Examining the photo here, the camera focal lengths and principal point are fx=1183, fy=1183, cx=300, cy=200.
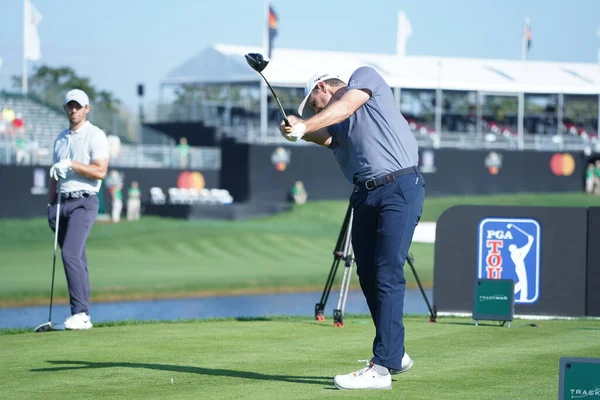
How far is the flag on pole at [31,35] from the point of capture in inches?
1837

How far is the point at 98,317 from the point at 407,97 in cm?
3905

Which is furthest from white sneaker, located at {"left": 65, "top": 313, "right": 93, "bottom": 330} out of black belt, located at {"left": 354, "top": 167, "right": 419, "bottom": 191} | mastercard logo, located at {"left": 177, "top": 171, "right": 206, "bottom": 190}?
mastercard logo, located at {"left": 177, "top": 171, "right": 206, "bottom": 190}

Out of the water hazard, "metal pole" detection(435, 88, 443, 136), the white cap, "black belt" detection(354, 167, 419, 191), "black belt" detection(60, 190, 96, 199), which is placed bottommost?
the water hazard

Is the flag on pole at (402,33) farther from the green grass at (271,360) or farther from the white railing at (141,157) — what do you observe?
the green grass at (271,360)

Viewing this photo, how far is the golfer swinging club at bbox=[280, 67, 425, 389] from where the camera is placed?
6.59m

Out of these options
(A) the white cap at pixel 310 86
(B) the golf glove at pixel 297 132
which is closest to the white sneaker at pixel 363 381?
(B) the golf glove at pixel 297 132

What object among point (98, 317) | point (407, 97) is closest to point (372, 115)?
point (98, 317)

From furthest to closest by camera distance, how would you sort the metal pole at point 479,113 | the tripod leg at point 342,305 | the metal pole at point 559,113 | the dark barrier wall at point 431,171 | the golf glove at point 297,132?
the metal pole at point 559,113
the metal pole at point 479,113
the dark barrier wall at point 431,171
the tripod leg at point 342,305
the golf glove at point 297,132

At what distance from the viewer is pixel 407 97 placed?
56.2 m

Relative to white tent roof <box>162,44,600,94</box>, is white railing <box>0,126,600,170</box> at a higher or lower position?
lower

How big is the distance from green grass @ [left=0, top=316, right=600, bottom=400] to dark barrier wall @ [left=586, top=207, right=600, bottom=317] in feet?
4.75

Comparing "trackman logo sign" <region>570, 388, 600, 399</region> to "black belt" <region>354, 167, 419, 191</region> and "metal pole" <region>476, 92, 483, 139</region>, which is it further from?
"metal pole" <region>476, 92, 483, 139</region>

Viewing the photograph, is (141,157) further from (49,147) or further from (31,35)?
(31,35)

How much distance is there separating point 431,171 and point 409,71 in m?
10.1
